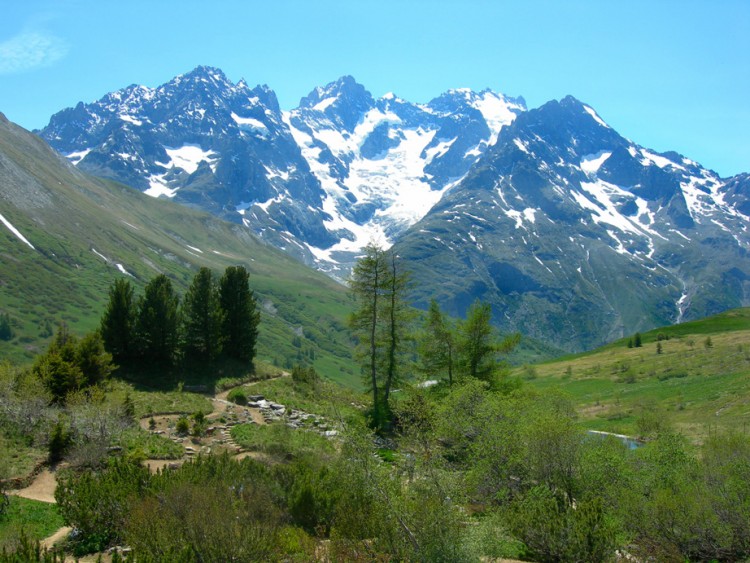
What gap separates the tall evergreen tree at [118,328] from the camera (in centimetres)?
5056

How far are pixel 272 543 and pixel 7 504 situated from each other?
13315 mm

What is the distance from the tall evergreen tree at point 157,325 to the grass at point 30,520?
27430 millimetres

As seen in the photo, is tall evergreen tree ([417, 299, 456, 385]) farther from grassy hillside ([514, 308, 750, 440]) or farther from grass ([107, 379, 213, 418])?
grass ([107, 379, 213, 418])

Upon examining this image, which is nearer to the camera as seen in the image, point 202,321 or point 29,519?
point 29,519

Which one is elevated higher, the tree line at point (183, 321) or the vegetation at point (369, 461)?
the tree line at point (183, 321)

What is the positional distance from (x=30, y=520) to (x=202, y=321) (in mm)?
32342

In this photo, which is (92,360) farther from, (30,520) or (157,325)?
(30,520)

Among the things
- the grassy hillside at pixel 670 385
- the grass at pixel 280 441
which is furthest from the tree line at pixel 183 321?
the grassy hillside at pixel 670 385

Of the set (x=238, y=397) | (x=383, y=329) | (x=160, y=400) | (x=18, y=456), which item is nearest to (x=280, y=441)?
(x=18, y=456)

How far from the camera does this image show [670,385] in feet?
249

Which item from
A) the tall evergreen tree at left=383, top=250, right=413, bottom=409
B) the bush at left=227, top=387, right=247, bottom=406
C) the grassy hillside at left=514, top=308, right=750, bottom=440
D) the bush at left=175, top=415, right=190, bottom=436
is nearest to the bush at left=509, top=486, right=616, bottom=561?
the bush at left=175, top=415, right=190, bottom=436

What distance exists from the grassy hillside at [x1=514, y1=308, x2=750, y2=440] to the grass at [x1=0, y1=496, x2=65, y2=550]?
41.1 m

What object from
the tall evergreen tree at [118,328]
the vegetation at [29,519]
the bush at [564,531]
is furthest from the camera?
the tall evergreen tree at [118,328]

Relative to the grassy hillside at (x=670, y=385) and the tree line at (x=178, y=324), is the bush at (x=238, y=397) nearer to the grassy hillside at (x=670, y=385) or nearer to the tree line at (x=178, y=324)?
the tree line at (x=178, y=324)
